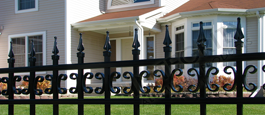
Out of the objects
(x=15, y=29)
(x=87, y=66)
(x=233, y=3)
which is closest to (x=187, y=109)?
(x=87, y=66)

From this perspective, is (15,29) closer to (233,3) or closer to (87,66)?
(233,3)

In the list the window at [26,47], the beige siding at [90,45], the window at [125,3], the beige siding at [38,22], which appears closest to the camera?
the beige siding at [38,22]

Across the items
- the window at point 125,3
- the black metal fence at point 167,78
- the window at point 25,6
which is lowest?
the black metal fence at point 167,78

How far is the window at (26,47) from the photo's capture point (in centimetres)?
1306

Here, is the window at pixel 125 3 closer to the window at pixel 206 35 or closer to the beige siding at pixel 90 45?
the beige siding at pixel 90 45

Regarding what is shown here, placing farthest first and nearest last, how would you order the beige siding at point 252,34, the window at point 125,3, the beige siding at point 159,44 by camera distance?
the window at point 125,3, the beige siding at point 159,44, the beige siding at point 252,34

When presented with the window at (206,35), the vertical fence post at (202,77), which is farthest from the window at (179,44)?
the vertical fence post at (202,77)

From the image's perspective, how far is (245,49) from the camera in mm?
11219

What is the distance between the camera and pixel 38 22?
1316cm

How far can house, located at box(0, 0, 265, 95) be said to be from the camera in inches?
430

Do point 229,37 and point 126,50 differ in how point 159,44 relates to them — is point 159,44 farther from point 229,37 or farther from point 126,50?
point 229,37

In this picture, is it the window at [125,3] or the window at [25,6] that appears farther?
the window at [125,3]

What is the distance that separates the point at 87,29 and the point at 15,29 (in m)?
3.82

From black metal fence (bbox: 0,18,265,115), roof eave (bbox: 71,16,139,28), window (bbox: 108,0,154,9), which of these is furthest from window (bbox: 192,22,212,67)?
black metal fence (bbox: 0,18,265,115)
